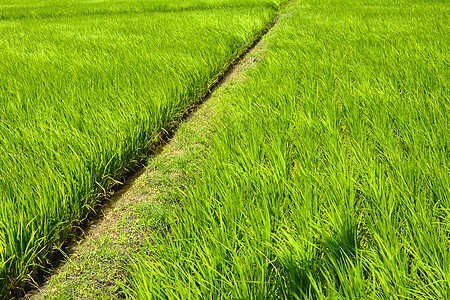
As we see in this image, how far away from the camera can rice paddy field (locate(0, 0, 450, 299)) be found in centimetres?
89

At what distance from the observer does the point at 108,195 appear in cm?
169

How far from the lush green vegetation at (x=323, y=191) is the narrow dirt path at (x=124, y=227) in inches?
5.3

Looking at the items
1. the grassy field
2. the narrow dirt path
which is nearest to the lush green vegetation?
the narrow dirt path

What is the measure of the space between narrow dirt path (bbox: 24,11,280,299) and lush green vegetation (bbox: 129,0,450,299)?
5.3 inches

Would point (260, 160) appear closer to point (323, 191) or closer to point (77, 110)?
point (323, 191)

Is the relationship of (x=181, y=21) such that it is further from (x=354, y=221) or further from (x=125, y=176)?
(x=354, y=221)

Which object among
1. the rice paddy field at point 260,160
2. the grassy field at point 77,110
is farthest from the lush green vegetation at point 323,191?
the grassy field at point 77,110

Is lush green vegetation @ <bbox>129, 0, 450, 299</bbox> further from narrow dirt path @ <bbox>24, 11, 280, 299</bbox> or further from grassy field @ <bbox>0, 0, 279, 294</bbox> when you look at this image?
grassy field @ <bbox>0, 0, 279, 294</bbox>

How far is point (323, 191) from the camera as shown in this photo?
1.28 m

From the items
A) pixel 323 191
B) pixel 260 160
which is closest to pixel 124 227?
pixel 260 160

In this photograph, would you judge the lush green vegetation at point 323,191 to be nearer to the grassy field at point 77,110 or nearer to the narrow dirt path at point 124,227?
the narrow dirt path at point 124,227

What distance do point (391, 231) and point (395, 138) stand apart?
0.83 metres

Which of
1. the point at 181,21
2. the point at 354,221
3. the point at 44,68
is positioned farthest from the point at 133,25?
→ the point at 354,221

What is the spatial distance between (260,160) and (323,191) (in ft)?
1.23
